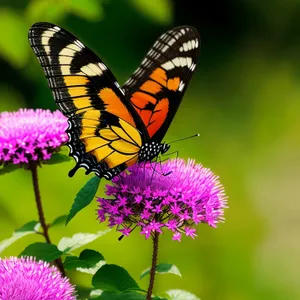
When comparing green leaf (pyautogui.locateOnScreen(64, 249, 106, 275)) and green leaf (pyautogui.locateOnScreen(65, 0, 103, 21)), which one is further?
green leaf (pyautogui.locateOnScreen(65, 0, 103, 21))

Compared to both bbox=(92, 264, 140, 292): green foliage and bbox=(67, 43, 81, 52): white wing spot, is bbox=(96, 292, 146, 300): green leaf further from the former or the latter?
bbox=(67, 43, 81, 52): white wing spot

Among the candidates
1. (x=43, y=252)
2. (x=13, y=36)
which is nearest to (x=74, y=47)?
(x=43, y=252)

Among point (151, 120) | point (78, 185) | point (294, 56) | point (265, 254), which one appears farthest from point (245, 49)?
point (151, 120)

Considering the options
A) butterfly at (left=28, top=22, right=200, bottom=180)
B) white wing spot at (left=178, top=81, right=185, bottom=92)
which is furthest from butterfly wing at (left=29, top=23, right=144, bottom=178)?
white wing spot at (left=178, top=81, right=185, bottom=92)

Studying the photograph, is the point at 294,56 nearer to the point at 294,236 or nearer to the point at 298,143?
the point at 298,143

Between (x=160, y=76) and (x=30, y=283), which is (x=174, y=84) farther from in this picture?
(x=30, y=283)

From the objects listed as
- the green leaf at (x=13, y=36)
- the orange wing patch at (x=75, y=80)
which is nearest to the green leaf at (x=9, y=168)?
the orange wing patch at (x=75, y=80)
